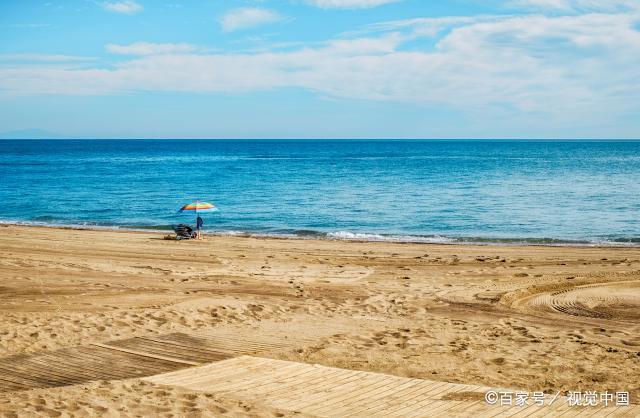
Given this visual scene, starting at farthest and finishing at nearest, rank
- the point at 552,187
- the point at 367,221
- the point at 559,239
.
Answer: the point at 552,187 < the point at 367,221 < the point at 559,239

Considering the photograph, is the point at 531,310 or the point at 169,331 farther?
the point at 531,310

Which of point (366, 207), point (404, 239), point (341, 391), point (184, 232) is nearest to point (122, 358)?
point (341, 391)

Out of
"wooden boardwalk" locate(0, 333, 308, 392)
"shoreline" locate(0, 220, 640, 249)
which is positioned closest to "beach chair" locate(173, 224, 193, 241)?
"shoreline" locate(0, 220, 640, 249)

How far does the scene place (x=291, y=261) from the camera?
66.6ft

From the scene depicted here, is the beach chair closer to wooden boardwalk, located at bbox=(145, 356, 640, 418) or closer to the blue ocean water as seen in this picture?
the blue ocean water

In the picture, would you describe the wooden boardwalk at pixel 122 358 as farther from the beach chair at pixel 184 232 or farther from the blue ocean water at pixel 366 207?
the blue ocean water at pixel 366 207

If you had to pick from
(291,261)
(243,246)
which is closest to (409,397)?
(291,261)

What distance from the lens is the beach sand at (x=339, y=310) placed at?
9336 mm

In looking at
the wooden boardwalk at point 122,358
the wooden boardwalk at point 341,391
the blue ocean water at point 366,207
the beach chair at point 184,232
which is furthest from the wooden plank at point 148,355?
the blue ocean water at point 366,207

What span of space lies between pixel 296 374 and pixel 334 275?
8576 millimetres

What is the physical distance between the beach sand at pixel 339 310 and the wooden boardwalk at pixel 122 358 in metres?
0.32

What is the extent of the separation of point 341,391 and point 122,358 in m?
3.87

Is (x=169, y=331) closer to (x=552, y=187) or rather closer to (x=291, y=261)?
(x=291, y=261)

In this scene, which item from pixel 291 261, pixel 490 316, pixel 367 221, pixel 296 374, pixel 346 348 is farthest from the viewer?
pixel 367 221
